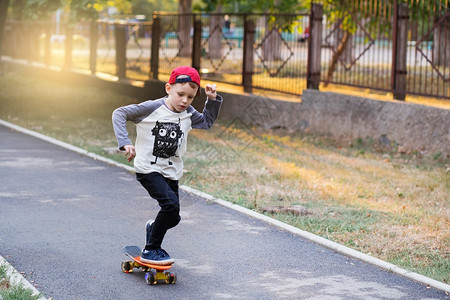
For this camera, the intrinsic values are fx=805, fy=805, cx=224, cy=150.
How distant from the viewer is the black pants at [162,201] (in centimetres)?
578

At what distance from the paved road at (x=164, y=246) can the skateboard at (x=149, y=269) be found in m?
0.06

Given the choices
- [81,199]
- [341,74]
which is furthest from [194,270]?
[341,74]

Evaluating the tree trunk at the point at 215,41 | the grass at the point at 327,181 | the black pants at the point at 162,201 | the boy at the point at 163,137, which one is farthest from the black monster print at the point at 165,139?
the tree trunk at the point at 215,41

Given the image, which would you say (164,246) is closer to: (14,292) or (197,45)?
(14,292)

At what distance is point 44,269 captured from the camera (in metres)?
6.15

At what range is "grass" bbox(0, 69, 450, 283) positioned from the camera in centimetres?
732

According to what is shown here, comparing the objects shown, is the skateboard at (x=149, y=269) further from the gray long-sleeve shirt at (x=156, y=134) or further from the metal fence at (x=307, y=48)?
the metal fence at (x=307, y=48)

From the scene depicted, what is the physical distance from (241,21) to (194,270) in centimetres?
→ 1197

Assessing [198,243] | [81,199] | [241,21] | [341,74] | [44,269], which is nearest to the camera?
[44,269]

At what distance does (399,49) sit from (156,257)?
8.82 m

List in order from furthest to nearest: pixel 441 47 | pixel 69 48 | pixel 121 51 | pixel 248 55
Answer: pixel 69 48 < pixel 121 51 < pixel 248 55 < pixel 441 47

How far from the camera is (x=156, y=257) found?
5.89m

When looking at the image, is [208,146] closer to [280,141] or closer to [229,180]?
[280,141]

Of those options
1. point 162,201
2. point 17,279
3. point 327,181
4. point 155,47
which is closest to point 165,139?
point 162,201
